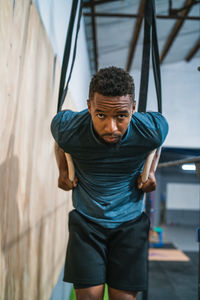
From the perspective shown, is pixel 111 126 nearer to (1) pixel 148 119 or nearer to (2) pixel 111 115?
(2) pixel 111 115

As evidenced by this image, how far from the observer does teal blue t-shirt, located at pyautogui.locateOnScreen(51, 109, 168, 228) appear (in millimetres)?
967

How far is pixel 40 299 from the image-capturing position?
1.72 meters

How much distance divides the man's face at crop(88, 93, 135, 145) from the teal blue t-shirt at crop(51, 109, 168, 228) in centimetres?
7

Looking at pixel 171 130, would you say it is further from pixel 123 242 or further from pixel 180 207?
pixel 123 242

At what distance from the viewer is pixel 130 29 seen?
5.03 m

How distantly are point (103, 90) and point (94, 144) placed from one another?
18 centimetres

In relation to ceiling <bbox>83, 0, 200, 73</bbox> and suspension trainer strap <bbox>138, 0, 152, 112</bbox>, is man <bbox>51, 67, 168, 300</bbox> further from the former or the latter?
ceiling <bbox>83, 0, 200, 73</bbox>

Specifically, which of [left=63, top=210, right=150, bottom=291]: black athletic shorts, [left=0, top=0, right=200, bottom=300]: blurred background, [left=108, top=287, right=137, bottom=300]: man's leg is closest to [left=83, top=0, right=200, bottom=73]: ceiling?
[left=0, top=0, right=200, bottom=300]: blurred background

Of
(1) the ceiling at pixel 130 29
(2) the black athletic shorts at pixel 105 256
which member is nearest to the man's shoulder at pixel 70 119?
(2) the black athletic shorts at pixel 105 256

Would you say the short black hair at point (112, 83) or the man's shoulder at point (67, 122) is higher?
the short black hair at point (112, 83)

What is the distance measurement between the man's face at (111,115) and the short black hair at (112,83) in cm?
1

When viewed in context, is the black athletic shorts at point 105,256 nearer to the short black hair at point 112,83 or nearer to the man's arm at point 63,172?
the man's arm at point 63,172

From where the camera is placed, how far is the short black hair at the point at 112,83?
2.83ft

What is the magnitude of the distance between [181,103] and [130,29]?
2.50 metres
